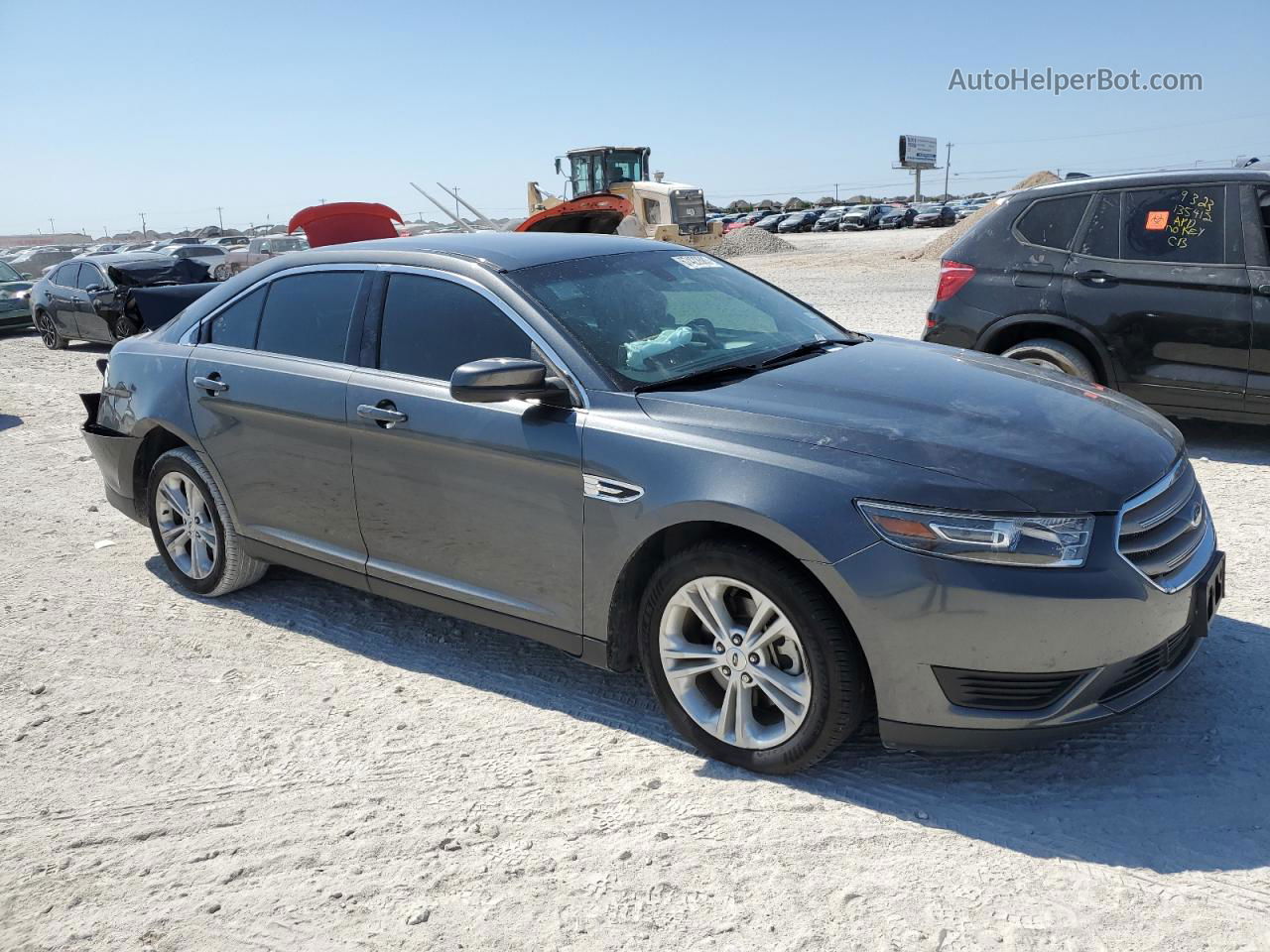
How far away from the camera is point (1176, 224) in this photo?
6.86 meters

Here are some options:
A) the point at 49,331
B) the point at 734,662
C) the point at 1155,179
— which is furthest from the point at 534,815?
the point at 49,331

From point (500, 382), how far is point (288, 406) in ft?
4.50

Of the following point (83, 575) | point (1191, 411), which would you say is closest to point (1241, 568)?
point (1191, 411)

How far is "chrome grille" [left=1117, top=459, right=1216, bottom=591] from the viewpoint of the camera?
3139 millimetres

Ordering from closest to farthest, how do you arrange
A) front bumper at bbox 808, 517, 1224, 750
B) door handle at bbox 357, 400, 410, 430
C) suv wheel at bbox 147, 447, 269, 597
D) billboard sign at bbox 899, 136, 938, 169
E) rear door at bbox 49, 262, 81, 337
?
front bumper at bbox 808, 517, 1224, 750 → door handle at bbox 357, 400, 410, 430 → suv wheel at bbox 147, 447, 269, 597 → rear door at bbox 49, 262, 81, 337 → billboard sign at bbox 899, 136, 938, 169

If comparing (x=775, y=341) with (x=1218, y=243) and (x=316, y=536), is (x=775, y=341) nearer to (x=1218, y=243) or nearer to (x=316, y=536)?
(x=316, y=536)

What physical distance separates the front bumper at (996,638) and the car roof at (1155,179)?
4618 mm

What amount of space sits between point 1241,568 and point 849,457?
282cm

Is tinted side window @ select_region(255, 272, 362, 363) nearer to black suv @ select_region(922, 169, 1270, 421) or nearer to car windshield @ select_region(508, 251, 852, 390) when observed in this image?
car windshield @ select_region(508, 251, 852, 390)

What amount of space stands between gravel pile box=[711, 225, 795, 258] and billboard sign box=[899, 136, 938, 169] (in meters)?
50.7

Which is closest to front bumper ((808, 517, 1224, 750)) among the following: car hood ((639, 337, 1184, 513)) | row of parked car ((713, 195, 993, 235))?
car hood ((639, 337, 1184, 513))

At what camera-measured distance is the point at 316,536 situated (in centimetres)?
459

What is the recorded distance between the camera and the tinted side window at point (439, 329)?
401 centimetres

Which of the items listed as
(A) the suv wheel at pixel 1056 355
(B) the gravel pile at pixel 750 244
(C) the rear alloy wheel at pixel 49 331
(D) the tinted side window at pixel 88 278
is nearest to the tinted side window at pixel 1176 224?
(A) the suv wheel at pixel 1056 355
